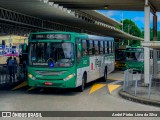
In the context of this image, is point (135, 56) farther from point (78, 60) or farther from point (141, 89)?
point (78, 60)

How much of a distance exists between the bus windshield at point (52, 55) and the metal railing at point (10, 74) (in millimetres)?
5569

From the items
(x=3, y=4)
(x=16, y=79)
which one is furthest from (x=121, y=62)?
(x=3, y=4)

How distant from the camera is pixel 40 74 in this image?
17391 millimetres

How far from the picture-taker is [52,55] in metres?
17.4

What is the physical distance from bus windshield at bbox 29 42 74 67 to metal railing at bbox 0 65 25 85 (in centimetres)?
557

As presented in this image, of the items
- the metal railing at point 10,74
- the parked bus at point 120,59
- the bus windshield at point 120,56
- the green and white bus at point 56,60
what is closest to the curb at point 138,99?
the green and white bus at point 56,60

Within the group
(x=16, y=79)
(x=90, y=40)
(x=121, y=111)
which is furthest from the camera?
(x=16, y=79)

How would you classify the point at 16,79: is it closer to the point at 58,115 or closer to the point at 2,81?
the point at 2,81

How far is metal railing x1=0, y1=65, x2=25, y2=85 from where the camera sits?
22.9m

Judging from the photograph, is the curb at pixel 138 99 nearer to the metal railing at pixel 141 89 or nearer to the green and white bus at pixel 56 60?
the metal railing at pixel 141 89

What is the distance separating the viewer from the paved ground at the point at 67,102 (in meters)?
13.2

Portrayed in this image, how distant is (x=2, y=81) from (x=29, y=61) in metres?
5.57

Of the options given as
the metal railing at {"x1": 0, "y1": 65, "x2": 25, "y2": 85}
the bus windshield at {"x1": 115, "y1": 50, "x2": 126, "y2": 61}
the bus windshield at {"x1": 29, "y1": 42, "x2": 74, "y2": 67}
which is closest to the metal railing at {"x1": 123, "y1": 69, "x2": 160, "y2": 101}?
the bus windshield at {"x1": 29, "y1": 42, "x2": 74, "y2": 67}

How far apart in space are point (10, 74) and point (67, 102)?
29.6 feet
